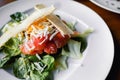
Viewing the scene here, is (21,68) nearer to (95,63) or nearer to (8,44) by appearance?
(8,44)

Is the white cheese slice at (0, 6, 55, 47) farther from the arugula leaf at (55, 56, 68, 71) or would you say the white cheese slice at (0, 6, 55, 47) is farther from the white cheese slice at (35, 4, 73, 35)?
the arugula leaf at (55, 56, 68, 71)

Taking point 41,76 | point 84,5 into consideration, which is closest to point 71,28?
point 84,5

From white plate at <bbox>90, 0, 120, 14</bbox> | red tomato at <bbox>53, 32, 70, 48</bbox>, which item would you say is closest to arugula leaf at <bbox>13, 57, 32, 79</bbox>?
red tomato at <bbox>53, 32, 70, 48</bbox>

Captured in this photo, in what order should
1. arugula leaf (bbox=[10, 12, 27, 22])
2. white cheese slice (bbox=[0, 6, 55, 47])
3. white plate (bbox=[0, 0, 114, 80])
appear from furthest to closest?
arugula leaf (bbox=[10, 12, 27, 22]) → white cheese slice (bbox=[0, 6, 55, 47]) → white plate (bbox=[0, 0, 114, 80])

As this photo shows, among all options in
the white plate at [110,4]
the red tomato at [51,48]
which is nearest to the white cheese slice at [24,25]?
the red tomato at [51,48]

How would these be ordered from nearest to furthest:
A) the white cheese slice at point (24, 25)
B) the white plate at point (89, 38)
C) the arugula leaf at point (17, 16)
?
the white plate at point (89, 38) < the white cheese slice at point (24, 25) < the arugula leaf at point (17, 16)

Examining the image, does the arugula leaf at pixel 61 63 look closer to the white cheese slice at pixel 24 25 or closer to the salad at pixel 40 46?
the salad at pixel 40 46

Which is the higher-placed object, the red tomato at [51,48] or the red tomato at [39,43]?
the red tomato at [39,43]

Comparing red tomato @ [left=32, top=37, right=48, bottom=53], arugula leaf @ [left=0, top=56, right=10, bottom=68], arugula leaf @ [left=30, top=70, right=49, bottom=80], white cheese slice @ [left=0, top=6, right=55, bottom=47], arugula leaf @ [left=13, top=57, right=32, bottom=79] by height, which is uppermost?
white cheese slice @ [left=0, top=6, right=55, bottom=47]
